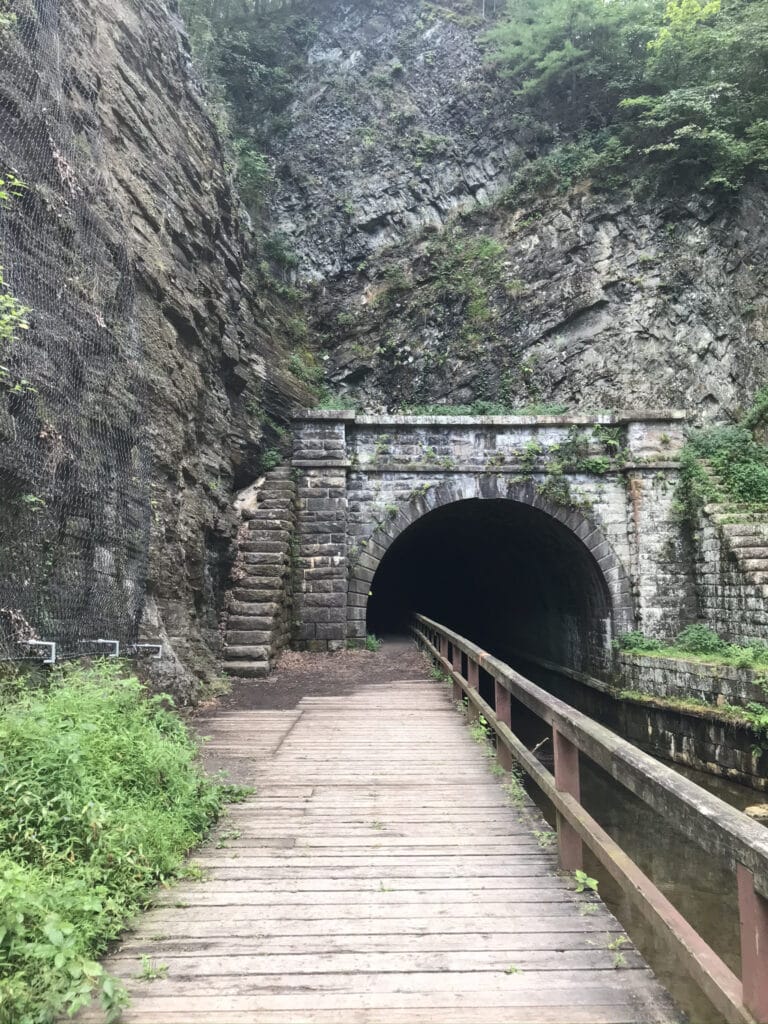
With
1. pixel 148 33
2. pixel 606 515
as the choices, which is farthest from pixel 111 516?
pixel 606 515

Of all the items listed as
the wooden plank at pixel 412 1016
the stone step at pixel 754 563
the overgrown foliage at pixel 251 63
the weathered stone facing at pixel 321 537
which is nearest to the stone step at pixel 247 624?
the weathered stone facing at pixel 321 537

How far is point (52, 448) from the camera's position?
5.02 meters

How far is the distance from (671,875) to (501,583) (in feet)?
46.6

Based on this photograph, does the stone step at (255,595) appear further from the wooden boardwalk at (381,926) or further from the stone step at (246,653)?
the wooden boardwalk at (381,926)

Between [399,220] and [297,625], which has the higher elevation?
[399,220]

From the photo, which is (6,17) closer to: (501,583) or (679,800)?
(679,800)

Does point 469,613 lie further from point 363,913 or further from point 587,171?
point 363,913

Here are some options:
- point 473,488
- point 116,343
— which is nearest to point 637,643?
point 473,488

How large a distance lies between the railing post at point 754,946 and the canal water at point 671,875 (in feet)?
4.17

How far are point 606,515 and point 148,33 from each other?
1148 centimetres

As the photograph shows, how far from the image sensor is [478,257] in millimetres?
17375

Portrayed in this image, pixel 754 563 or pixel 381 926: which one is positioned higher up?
pixel 754 563

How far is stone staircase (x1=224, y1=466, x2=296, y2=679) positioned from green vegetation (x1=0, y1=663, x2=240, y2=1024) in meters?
5.35

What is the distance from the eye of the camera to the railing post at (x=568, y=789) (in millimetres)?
2881
